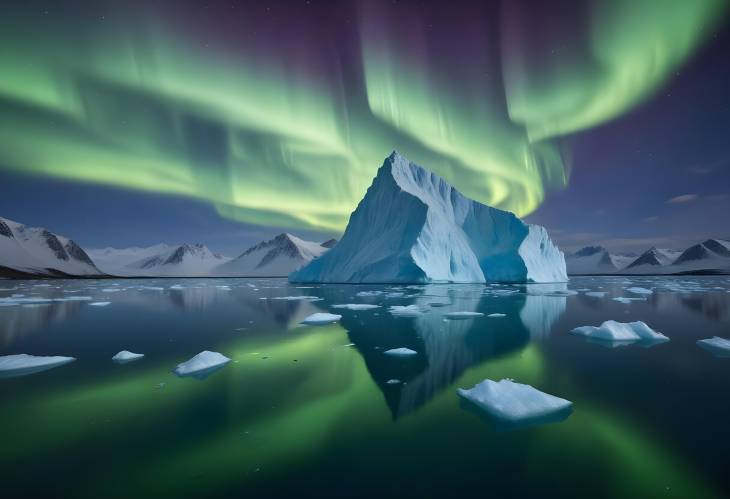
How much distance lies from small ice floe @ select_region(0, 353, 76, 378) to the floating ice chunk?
244 inches

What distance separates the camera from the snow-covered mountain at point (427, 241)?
32781 mm

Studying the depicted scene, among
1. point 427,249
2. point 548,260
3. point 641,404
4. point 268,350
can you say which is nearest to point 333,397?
point 268,350

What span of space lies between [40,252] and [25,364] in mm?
232596

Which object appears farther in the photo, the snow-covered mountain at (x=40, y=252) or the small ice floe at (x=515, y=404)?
the snow-covered mountain at (x=40, y=252)

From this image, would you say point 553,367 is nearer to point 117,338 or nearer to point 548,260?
point 117,338

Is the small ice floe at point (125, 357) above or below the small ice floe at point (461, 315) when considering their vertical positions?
above

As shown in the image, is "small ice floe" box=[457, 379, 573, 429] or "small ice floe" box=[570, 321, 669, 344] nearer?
"small ice floe" box=[457, 379, 573, 429]

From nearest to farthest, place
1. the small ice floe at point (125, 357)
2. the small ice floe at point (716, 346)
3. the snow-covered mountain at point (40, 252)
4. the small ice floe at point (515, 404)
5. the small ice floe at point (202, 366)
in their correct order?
the small ice floe at point (515, 404) → the small ice floe at point (202, 366) → the small ice floe at point (125, 357) → the small ice floe at point (716, 346) → the snow-covered mountain at point (40, 252)

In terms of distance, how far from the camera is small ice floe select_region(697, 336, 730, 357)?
5961 mm

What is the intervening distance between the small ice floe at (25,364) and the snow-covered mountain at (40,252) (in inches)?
6926

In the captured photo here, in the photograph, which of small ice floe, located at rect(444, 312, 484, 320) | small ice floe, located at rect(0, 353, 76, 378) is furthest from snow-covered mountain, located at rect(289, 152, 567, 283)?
small ice floe, located at rect(0, 353, 76, 378)

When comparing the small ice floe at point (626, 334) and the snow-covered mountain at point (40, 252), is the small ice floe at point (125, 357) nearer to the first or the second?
the small ice floe at point (626, 334)

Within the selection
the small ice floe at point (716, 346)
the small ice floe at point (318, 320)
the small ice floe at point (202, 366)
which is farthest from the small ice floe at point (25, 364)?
the small ice floe at point (716, 346)

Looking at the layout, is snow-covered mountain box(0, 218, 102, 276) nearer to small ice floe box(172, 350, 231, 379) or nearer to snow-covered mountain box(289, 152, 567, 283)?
snow-covered mountain box(289, 152, 567, 283)
